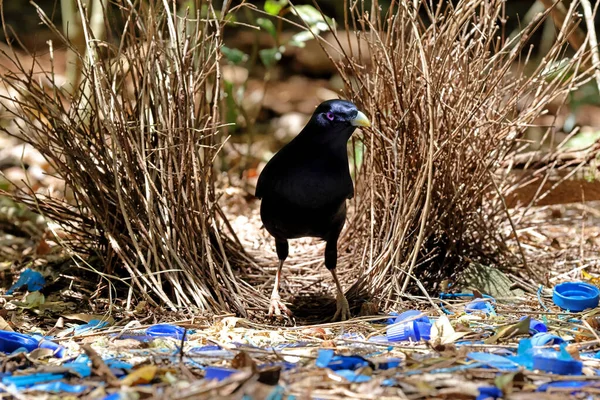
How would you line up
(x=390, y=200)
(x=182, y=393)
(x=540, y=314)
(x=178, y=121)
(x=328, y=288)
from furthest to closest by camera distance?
(x=328, y=288), (x=390, y=200), (x=178, y=121), (x=540, y=314), (x=182, y=393)

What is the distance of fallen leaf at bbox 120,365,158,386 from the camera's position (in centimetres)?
197

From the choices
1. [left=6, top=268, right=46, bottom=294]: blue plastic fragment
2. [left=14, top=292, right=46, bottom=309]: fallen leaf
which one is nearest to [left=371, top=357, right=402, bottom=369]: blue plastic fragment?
[left=14, top=292, right=46, bottom=309]: fallen leaf

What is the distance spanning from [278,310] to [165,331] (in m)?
0.59

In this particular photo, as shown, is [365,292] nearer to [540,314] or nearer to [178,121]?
[540,314]

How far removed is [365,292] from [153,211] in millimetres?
990

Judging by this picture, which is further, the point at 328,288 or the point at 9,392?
the point at 328,288

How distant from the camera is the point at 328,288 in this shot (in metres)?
3.55

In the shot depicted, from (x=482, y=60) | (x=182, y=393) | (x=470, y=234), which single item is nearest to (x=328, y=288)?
(x=470, y=234)

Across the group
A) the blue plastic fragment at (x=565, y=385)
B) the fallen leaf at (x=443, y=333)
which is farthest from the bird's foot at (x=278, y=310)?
the blue plastic fragment at (x=565, y=385)

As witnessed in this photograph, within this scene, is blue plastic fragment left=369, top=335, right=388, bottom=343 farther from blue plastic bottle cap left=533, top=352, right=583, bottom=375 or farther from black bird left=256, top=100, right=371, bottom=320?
blue plastic bottle cap left=533, top=352, right=583, bottom=375

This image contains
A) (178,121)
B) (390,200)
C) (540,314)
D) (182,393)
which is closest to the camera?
(182,393)

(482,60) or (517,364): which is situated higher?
(482,60)

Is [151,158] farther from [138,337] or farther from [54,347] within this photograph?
[54,347]

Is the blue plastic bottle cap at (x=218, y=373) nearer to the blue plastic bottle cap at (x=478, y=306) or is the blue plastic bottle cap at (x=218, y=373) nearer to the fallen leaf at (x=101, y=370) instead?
the fallen leaf at (x=101, y=370)
